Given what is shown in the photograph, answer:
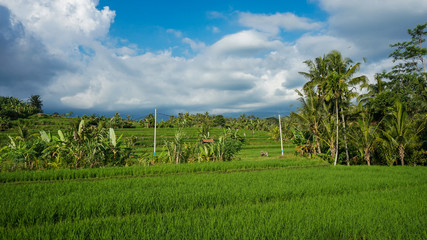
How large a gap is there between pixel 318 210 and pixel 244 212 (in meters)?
1.37

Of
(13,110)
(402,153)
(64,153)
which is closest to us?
(64,153)

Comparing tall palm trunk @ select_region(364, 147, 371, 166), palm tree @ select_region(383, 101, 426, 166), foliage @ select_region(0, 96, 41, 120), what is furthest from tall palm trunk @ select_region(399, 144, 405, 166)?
foliage @ select_region(0, 96, 41, 120)

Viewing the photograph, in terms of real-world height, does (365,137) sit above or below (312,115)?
below

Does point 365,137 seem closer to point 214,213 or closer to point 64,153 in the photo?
point 214,213

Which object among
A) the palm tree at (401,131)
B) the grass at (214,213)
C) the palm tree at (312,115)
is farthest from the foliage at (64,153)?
the palm tree at (401,131)

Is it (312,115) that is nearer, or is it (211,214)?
(211,214)

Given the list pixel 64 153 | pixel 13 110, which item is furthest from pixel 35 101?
pixel 64 153

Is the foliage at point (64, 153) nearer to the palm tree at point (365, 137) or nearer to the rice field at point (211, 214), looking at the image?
the rice field at point (211, 214)

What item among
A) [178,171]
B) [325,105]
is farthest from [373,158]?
[178,171]

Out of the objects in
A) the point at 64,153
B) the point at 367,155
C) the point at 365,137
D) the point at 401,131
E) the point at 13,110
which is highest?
the point at 13,110

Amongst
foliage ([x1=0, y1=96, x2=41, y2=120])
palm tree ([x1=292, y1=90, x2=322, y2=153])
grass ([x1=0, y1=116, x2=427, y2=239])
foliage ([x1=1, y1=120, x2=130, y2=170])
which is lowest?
grass ([x1=0, y1=116, x2=427, y2=239])

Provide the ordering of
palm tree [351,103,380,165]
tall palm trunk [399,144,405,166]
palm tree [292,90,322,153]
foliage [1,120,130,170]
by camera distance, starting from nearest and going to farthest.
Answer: foliage [1,120,130,170] → tall palm trunk [399,144,405,166] → palm tree [351,103,380,165] → palm tree [292,90,322,153]

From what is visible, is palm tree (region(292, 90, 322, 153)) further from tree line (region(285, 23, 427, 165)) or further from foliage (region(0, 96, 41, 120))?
foliage (region(0, 96, 41, 120))

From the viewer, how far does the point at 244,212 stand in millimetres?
4000
